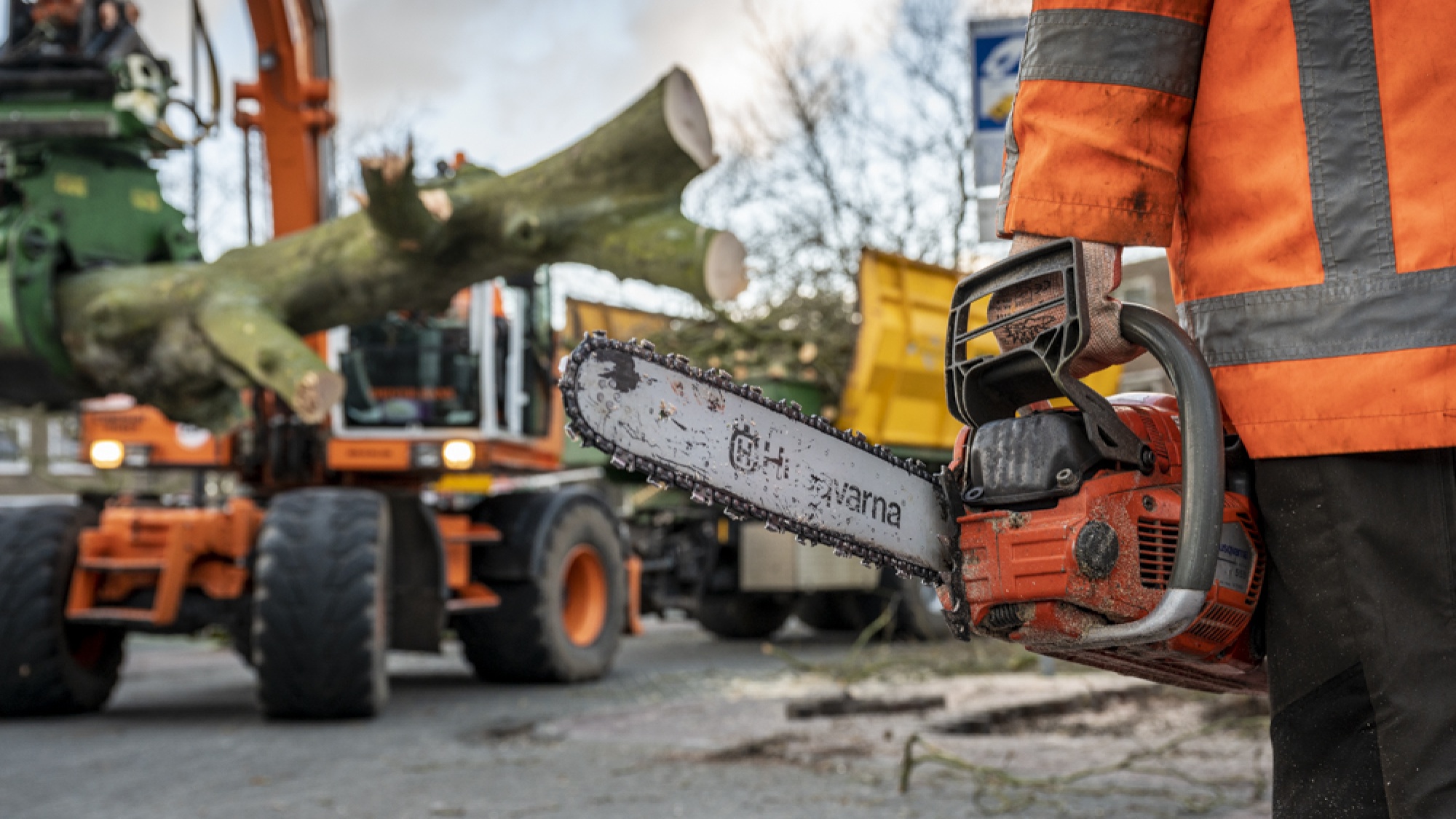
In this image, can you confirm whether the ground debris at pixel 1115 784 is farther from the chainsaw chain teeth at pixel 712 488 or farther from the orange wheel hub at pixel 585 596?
the orange wheel hub at pixel 585 596

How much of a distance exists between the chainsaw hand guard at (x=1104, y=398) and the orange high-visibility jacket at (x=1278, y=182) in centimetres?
6

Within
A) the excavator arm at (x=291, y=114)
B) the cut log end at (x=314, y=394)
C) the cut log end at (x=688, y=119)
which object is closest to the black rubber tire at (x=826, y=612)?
the excavator arm at (x=291, y=114)

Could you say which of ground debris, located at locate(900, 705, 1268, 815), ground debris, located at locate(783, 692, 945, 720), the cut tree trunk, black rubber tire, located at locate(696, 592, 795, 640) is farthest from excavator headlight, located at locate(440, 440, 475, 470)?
black rubber tire, located at locate(696, 592, 795, 640)

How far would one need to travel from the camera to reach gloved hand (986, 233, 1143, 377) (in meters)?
1.64

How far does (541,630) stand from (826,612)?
15.6 ft

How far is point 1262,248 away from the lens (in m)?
1.59

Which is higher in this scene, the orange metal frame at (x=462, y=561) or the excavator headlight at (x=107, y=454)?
the excavator headlight at (x=107, y=454)

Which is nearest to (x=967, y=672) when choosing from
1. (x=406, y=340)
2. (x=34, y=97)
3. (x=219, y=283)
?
(x=406, y=340)

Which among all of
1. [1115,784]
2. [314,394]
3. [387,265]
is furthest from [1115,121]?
[387,265]

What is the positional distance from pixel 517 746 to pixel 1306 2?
4.80 m

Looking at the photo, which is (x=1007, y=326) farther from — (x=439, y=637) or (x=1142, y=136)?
(x=439, y=637)

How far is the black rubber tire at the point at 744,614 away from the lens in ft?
38.5

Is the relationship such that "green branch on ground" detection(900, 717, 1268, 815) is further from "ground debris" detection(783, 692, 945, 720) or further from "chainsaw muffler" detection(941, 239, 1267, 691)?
"chainsaw muffler" detection(941, 239, 1267, 691)

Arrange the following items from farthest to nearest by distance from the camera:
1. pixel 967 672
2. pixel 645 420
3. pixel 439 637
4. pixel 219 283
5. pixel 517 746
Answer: pixel 967 672 < pixel 439 637 < pixel 219 283 < pixel 517 746 < pixel 645 420
